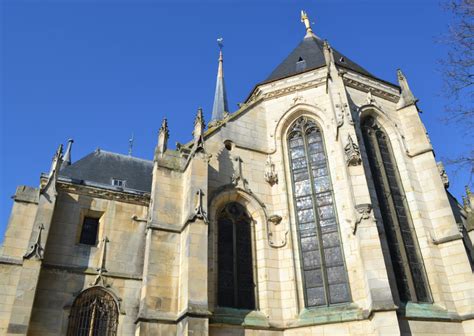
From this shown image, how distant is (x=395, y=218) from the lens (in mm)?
11961

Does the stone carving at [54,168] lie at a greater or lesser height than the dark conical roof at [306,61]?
lesser

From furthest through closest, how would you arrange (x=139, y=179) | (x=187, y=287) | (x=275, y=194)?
(x=139, y=179) → (x=275, y=194) → (x=187, y=287)

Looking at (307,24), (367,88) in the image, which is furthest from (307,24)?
(367,88)

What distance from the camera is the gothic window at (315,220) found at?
35.4ft

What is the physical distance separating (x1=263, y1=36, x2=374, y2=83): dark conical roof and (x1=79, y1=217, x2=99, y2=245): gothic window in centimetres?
803

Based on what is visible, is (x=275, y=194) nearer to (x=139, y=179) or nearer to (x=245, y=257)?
(x=245, y=257)

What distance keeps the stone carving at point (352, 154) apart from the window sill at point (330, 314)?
12.2 ft

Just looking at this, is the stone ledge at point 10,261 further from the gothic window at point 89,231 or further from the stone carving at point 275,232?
the stone carving at point 275,232

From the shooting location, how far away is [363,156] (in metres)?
12.3

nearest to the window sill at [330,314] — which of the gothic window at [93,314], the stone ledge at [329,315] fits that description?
the stone ledge at [329,315]

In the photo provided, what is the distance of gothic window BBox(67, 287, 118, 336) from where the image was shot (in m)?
11.5

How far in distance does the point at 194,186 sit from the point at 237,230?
6.48 feet

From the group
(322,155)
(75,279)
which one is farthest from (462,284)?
(75,279)

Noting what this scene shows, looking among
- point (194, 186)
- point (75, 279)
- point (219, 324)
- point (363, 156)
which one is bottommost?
point (219, 324)
